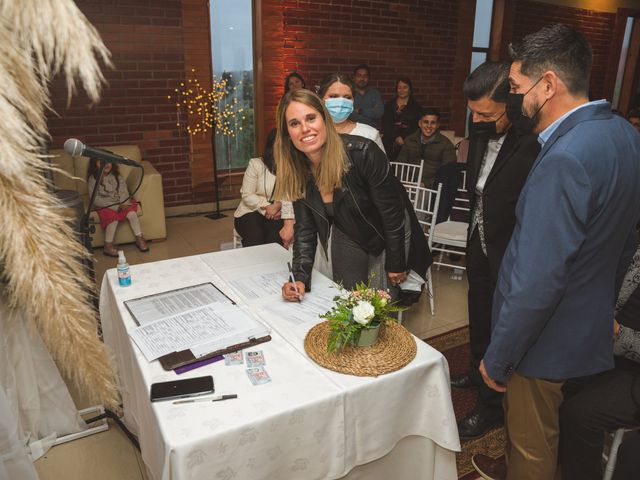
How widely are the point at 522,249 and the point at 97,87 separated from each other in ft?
4.13

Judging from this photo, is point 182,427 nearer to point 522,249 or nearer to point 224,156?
point 522,249

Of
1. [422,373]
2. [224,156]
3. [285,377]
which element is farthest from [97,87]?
[224,156]

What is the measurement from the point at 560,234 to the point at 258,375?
0.90m

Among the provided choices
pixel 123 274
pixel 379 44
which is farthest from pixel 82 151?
pixel 379 44

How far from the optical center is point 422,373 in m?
1.47

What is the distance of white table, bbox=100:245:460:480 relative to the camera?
3.92ft

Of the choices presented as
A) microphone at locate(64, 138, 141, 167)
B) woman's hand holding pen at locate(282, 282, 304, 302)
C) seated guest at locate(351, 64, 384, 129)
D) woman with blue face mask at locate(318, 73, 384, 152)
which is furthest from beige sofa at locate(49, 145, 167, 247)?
woman's hand holding pen at locate(282, 282, 304, 302)

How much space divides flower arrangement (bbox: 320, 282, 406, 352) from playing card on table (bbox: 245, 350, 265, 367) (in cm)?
21

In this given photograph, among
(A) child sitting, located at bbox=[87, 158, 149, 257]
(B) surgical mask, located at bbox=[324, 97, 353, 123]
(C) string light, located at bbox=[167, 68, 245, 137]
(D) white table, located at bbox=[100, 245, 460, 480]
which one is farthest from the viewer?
(C) string light, located at bbox=[167, 68, 245, 137]

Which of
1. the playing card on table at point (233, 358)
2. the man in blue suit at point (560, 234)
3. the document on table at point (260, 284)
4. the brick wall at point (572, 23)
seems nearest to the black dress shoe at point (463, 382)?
the man in blue suit at point (560, 234)

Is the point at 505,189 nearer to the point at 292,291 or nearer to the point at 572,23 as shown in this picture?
the point at 292,291

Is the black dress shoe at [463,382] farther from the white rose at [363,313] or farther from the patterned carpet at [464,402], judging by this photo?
the white rose at [363,313]

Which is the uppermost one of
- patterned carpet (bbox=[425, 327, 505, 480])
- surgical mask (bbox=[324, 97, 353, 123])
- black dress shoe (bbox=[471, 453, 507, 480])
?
surgical mask (bbox=[324, 97, 353, 123])

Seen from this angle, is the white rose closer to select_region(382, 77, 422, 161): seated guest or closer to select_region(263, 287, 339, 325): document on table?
select_region(263, 287, 339, 325): document on table
